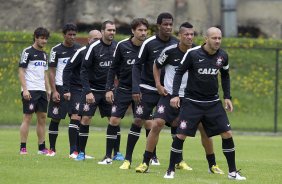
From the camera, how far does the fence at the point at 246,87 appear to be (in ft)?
98.1

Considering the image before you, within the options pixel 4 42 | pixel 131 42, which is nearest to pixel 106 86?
pixel 131 42

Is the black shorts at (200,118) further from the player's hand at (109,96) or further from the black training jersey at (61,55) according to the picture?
the black training jersey at (61,55)

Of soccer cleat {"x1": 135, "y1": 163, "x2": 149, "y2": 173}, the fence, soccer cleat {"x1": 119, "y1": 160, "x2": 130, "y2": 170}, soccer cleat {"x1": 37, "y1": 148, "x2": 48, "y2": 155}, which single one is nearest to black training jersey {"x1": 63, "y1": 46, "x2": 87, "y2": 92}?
soccer cleat {"x1": 37, "y1": 148, "x2": 48, "y2": 155}

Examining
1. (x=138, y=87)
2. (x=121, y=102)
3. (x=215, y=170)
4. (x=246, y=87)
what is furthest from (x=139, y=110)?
(x=246, y=87)

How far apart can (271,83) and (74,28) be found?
51.4 ft

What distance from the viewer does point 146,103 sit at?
1520 centimetres

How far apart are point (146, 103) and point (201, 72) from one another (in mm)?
1775

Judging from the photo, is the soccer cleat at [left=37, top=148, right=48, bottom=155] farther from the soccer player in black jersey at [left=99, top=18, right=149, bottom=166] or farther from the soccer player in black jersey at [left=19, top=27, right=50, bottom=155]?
the soccer player in black jersey at [left=99, top=18, right=149, bottom=166]

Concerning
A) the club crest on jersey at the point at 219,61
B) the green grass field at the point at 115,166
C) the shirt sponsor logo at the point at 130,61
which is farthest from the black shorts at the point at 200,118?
Answer: the shirt sponsor logo at the point at 130,61

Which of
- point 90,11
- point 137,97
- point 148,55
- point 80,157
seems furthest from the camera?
point 90,11

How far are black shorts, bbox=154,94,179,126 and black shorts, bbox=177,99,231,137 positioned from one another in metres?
0.80

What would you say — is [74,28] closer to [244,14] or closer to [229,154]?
[229,154]

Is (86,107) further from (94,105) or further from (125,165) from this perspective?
(125,165)

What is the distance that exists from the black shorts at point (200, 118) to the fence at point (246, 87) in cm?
1573
